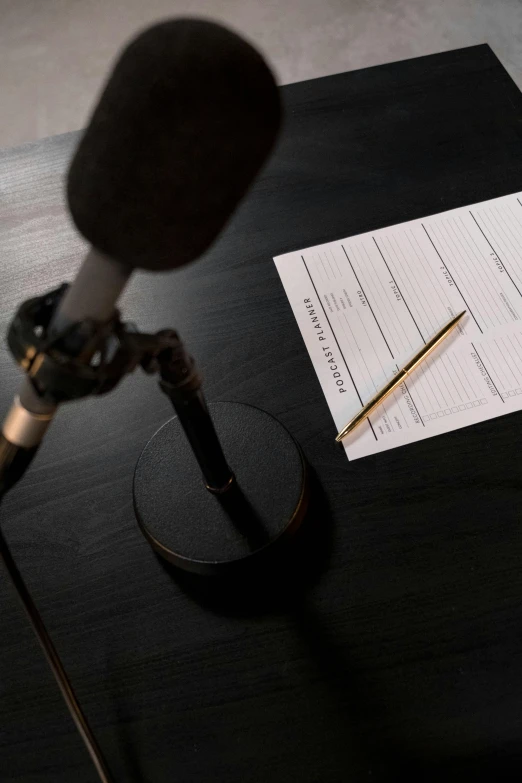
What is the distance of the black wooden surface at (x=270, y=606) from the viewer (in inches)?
20.4

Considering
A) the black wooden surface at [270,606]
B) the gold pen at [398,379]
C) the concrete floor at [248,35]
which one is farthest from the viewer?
the concrete floor at [248,35]

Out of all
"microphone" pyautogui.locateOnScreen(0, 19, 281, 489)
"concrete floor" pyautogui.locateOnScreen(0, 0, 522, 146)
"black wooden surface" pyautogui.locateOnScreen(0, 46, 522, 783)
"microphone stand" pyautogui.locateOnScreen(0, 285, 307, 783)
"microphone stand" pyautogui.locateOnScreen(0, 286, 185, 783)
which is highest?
"microphone" pyautogui.locateOnScreen(0, 19, 281, 489)

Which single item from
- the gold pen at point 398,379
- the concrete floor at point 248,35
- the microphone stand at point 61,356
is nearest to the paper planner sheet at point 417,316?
the gold pen at point 398,379

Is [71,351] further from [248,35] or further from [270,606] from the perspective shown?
[248,35]

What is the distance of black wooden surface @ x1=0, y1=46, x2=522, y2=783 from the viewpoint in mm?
517

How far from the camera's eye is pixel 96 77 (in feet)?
6.46

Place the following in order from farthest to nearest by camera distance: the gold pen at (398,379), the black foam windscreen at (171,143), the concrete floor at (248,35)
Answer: the concrete floor at (248,35), the gold pen at (398,379), the black foam windscreen at (171,143)

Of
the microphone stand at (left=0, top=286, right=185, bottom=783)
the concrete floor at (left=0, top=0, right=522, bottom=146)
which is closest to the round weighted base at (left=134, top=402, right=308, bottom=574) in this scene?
the microphone stand at (left=0, top=286, right=185, bottom=783)

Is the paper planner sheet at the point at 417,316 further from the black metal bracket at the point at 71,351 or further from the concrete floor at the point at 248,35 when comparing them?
the concrete floor at the point at 248,35

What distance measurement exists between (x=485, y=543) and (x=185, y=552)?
24 centimetres

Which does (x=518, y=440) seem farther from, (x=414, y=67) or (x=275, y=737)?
(x=414, y=67)

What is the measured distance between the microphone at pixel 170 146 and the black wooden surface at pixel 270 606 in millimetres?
333

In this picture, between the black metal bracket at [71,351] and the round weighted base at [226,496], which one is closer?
the black metal bracket at [71,351]

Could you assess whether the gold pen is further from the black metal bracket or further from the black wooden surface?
the black metal bracket
